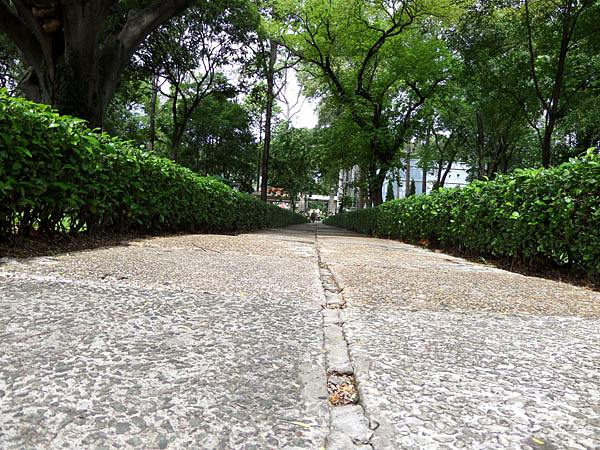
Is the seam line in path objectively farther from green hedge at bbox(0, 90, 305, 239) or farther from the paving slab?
green hedge at bbox(0, 90, 305, 239)

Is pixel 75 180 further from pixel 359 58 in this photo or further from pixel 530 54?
pixel 359 58

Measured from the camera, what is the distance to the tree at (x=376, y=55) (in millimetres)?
12164

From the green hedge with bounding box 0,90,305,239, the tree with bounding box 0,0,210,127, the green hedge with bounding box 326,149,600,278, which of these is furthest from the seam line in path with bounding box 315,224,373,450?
the tree with bounding box 0,0,210,127

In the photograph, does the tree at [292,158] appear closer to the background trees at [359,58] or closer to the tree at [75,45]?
the background trees at [359,58]

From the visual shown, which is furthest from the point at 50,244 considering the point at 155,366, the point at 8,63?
the point at 8,63

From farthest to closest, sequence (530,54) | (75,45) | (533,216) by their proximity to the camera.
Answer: (530,54) → (75,45) → (533,216)

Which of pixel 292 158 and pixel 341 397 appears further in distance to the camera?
pixel 292 158

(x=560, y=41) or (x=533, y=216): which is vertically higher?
(x=560, y=41)

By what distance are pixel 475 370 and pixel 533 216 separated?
3153 mm

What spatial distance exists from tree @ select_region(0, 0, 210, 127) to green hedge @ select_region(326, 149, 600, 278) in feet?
24.5

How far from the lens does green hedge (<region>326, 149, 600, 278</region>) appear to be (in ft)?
9.78

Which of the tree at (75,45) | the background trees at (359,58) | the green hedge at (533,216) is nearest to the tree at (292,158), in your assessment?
the background trees at (359,58)

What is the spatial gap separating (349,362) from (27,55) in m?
10.2

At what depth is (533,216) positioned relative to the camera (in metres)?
3.48
